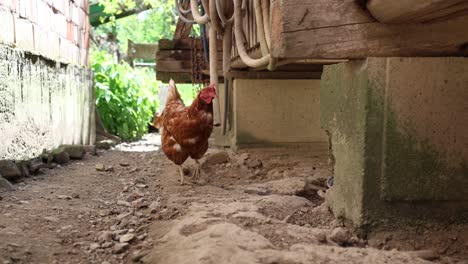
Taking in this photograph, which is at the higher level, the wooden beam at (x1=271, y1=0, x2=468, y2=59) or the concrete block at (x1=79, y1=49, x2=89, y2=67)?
the concrete block at (x1=79, y1=49, x2=89, y2=67)

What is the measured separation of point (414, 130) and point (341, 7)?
2.22 feet

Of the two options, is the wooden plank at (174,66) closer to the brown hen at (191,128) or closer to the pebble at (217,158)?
the pebble at (217,158)

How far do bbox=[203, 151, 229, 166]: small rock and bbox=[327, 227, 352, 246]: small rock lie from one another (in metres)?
2.53

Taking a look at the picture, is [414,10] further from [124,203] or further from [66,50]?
[66,50]

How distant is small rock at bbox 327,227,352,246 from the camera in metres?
2.23

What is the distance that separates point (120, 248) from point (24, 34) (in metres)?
2.91

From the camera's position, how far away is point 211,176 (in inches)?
170

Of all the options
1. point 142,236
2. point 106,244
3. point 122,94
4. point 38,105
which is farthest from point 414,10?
point 122,94

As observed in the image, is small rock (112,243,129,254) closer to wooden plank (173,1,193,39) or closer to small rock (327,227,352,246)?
small rock (327,227,352,246)

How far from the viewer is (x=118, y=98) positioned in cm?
863

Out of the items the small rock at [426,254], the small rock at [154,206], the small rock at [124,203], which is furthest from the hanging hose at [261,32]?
the small rock at [124,203]

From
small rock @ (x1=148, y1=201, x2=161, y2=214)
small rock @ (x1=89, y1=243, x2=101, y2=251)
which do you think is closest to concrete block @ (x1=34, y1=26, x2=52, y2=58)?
small rock @ (x1=148, y1=201, x2=161, y2=214)

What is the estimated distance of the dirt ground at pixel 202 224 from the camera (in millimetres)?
2074

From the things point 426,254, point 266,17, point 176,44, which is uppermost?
point 176,44
